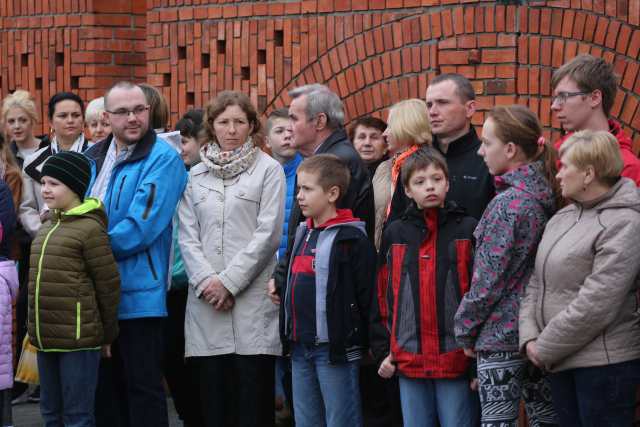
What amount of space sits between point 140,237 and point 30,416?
2221mm

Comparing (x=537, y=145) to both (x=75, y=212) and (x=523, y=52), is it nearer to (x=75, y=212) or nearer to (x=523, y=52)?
(x=523, y=52)

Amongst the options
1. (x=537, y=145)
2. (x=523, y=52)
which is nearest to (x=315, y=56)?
(x=523, y=52)

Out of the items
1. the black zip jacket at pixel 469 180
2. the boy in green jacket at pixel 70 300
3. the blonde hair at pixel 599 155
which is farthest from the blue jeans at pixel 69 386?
the blonde hair at pixel 599 155

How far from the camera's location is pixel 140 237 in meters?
6.03

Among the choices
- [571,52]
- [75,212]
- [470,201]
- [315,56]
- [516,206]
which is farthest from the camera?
[315,56]

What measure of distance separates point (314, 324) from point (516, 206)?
1.18 metres

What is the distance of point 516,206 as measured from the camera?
4969mm

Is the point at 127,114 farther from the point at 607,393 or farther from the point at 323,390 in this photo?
the point at 607,393

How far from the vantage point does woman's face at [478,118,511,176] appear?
512 cm

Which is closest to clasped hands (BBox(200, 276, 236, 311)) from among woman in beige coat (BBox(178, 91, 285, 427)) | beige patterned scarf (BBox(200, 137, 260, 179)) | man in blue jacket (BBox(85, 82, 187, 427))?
woman in beige coat (BBox(178, 91, 285, 427))

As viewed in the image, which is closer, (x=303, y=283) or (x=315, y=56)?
(x=303, y=283)

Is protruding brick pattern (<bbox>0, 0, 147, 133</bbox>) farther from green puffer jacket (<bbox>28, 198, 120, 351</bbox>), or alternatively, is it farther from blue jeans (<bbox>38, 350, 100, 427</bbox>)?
blue jeans (<bbox>38, 350, 100, 427</bbox>)

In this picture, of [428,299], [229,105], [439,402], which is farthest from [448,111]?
[439,402]

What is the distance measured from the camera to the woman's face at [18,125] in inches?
325
